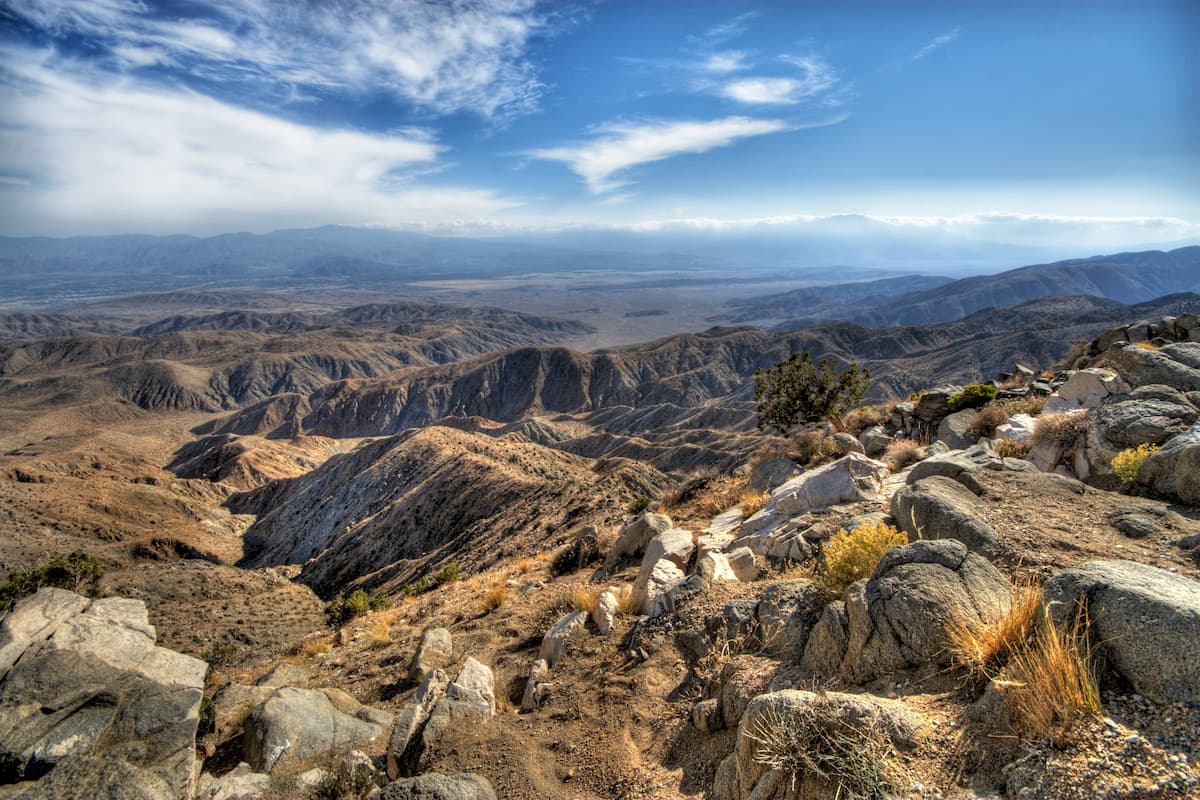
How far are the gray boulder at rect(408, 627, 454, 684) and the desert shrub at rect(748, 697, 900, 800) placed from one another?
591cm

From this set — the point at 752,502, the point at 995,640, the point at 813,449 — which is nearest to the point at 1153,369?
the point at 813,449

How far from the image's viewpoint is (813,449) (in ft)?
45.9

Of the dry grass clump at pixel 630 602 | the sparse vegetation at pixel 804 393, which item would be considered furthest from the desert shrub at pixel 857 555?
the sparse vegetation at pixel 804 393

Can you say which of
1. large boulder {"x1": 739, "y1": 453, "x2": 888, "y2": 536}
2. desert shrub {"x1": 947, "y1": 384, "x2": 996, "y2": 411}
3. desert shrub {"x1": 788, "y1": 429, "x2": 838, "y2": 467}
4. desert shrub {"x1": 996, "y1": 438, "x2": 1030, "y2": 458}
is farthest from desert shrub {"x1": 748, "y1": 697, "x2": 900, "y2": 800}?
desert shrub {"x1": 947, "y1": 384, "x2": 996, "y2": 411}

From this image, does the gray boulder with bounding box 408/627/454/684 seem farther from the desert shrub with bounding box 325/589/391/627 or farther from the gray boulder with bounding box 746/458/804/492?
the desert shrub with bounding box 325/589/391/627

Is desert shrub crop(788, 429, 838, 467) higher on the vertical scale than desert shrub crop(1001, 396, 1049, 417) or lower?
lower

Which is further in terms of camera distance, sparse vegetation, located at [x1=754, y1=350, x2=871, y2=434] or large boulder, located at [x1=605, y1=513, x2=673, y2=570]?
sparse vegetation, located at [x1=754, y1=350, x2=871, y2=434]

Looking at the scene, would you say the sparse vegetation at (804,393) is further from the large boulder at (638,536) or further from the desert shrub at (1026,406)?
the large boulder at (638,536)

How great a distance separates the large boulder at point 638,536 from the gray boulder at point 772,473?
10.0 feet

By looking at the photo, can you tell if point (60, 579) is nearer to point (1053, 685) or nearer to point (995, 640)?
point (995, 640)

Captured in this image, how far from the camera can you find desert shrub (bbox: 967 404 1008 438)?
13047 millimetres

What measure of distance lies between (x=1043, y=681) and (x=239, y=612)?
28.5 metres

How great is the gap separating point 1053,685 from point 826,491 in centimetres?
640

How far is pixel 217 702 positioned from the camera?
7.82 meters
